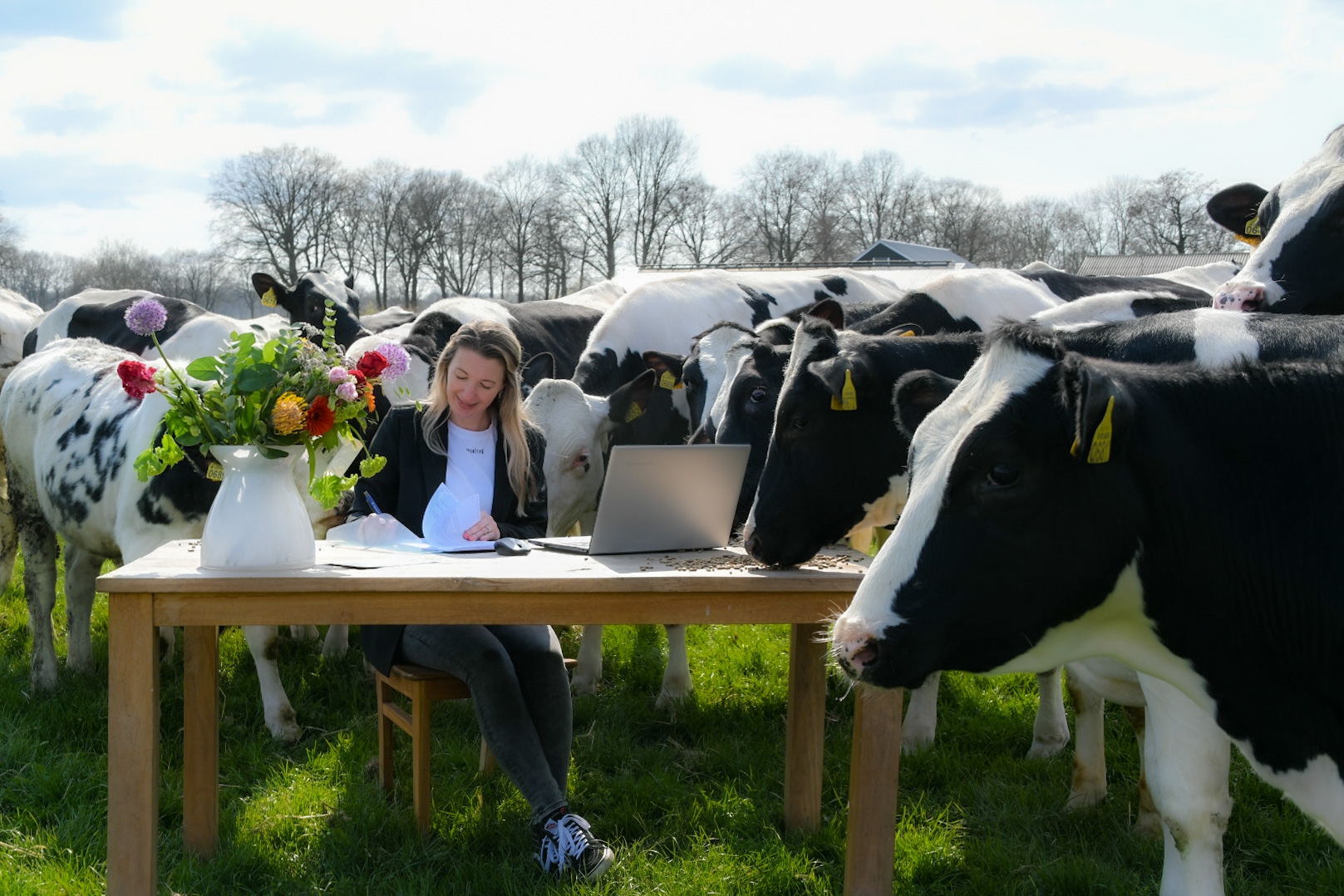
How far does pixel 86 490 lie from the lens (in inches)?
211

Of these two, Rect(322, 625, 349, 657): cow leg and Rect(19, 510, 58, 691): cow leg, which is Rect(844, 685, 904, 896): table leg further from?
Rect(19, 510, 58, 691): cow leg

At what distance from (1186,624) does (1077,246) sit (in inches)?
2445

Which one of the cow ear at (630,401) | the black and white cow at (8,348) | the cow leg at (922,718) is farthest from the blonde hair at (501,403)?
the black and white cow at (8,348)

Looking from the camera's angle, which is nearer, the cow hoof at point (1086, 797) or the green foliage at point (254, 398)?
the green foliage at point (254, 398)

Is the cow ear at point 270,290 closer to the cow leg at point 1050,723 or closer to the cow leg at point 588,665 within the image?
the cow leg at point 588,665

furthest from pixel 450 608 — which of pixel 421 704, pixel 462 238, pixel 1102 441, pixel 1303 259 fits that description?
pixel 462 238

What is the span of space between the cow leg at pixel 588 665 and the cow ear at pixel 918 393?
2.86 meters

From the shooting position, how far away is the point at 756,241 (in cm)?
5897

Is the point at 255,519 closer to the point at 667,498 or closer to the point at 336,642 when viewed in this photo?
the point at 667,498

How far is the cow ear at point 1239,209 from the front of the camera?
613 centimetres

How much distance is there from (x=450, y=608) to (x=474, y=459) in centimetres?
145

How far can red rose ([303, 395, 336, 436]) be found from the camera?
129 inches

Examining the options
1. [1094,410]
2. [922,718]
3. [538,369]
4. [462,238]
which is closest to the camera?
[1094,410]

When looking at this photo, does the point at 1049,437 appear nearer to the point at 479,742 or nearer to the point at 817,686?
the point at 817,686
